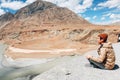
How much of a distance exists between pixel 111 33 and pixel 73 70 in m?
58.6

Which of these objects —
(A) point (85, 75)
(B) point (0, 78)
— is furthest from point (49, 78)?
(B) point (0, 78)

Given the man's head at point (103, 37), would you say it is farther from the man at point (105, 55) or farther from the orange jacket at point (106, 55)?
the orange jacket at point (106, 55)

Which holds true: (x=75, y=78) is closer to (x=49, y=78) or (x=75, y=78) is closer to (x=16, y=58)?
(x=49, y=78)

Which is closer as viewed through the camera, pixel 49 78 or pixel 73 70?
pixel 49 78

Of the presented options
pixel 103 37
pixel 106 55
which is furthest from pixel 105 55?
pixel 103 37

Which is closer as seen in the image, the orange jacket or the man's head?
the man's head

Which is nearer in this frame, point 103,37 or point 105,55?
point 103,37

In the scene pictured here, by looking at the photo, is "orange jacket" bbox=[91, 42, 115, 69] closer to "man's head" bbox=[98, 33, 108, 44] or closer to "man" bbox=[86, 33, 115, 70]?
"man" bbox=[86, 33, 115, 70]

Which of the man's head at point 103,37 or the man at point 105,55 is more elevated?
the man's head at point 103,37

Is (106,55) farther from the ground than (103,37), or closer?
closer

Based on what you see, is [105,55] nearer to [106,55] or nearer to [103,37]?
[106,55]

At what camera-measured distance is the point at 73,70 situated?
42.4 ft

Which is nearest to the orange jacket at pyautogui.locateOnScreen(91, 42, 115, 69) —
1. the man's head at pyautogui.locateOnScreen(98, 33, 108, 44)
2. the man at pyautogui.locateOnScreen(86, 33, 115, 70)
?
the man at pyautogui.locateOnScreen(86, 33, 115, 70)

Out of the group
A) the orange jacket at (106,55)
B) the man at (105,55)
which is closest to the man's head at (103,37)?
the man at (105,55)
